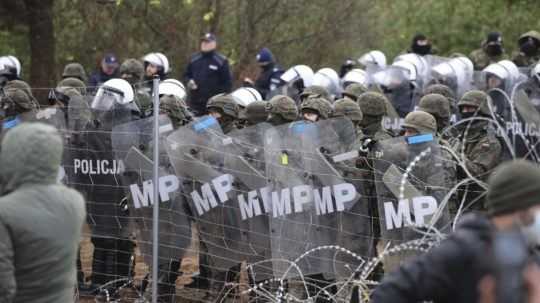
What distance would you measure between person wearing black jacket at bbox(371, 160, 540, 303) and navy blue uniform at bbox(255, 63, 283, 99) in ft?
36.9

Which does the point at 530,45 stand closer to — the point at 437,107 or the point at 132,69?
the point at 132,69

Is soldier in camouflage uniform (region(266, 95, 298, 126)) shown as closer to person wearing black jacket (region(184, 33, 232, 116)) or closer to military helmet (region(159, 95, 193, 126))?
military helmet (region(159, 95, 193, 126))

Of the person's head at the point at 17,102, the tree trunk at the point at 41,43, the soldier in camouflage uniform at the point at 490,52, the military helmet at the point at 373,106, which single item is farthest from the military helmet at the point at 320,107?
the soldier in camouflage uniform at the point at 490,52

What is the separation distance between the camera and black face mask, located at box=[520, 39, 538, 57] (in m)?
16.5

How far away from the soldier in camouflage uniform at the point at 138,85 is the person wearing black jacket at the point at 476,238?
5763 mm

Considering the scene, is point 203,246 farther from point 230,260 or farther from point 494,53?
point 494,53

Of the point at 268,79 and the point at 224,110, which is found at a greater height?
the point at 268,79

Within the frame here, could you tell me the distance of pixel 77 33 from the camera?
703 inches

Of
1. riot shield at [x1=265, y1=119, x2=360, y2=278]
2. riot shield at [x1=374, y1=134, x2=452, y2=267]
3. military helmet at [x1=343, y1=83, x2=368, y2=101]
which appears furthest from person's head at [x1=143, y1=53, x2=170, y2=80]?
riot shield at [x1=374, y1=134, x2=452, y2=267]

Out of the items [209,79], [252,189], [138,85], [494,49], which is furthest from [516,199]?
[494,49]

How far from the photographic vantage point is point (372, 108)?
992 cm

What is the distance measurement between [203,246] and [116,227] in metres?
0.77

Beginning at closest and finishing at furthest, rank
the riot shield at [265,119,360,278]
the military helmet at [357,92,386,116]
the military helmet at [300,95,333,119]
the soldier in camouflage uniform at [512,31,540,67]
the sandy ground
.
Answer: the riot shield at [265,119,360,278] → the sandy ground → the military helmet at [300,95,333,119] → the military helmet at [357,92,386,116] → the soldier in camouflage uniform at [512,31,540,67]

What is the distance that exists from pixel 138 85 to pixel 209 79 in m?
4.54
